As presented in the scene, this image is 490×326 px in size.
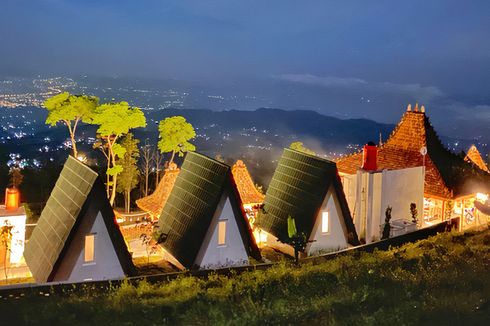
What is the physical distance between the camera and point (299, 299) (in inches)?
377

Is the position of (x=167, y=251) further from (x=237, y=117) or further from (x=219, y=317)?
(x=237, y=117)

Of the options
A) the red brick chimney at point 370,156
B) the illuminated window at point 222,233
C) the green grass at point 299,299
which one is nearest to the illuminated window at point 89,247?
the green grass at point 299,299

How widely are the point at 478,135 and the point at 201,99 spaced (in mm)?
32915

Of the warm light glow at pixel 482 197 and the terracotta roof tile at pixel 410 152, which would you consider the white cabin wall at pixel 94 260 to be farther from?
the warm light glow at pixel 482 197

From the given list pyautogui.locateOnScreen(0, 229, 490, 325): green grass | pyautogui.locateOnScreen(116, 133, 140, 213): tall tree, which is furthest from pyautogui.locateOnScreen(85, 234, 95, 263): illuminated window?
pyautogui.locateOnScreen(116, 133, 140, 213): tall tree

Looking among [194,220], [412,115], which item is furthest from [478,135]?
[194,220]

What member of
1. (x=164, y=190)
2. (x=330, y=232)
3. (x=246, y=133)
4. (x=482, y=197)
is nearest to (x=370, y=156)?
(x=330, y=232)

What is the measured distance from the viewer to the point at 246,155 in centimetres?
4350

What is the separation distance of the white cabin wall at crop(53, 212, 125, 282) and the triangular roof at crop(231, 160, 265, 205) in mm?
6972

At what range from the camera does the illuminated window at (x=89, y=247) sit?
12938 millimetres

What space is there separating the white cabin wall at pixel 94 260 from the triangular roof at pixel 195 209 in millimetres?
2231

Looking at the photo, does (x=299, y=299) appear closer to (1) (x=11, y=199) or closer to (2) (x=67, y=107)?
(1) (x=11, y=199)

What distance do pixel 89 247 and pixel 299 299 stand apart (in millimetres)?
6180

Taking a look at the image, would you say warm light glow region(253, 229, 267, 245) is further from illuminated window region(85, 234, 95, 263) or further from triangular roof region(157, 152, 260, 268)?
illuminated window region(85, 234, 95, 263)
